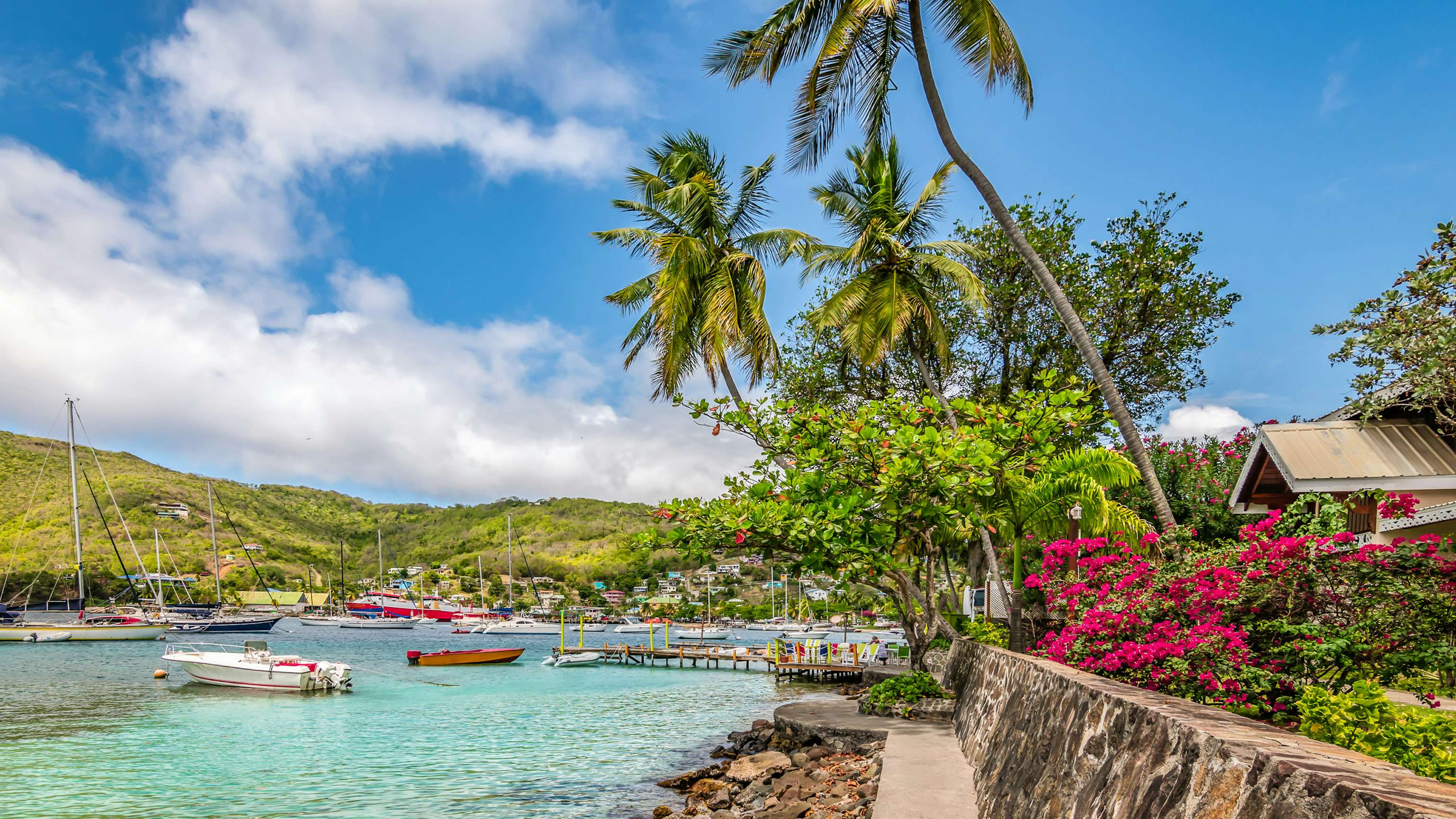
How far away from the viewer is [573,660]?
45969mm

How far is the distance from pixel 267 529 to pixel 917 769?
138007 mm

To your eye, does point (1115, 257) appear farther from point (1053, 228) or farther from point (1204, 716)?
point (1204, 716)

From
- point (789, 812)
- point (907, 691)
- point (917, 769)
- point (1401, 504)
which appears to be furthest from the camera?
point (907, 691)

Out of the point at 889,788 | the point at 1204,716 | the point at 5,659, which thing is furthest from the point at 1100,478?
the point at 5,659

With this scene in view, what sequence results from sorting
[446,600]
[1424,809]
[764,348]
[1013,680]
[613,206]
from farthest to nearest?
1. [446,600]
2. [613,206]
3. [764,348]
4. [1013,680]
5. [1424,809]

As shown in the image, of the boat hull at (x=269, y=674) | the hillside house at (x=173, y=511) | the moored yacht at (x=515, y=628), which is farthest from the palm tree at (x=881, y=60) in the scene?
the hillside house at (x=173, y=511)

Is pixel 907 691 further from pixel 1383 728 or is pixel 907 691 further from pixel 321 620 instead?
pixel 321 620

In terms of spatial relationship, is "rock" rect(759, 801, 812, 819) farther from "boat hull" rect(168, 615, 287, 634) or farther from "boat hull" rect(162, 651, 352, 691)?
"boat hull" rect(168, 615, 287, 634)

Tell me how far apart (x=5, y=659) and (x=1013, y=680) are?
196 feet

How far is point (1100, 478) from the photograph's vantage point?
12.6 m

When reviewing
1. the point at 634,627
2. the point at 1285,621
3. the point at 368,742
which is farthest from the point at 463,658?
the point at 634,627

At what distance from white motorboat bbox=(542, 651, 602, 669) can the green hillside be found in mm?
6147

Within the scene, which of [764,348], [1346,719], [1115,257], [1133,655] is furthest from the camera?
[764,348]

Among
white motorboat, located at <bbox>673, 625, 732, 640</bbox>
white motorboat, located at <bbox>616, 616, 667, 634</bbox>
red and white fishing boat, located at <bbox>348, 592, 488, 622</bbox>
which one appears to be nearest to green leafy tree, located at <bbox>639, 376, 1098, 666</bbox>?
white motorboat, located at <bbox>673, 625, 732, 640</bbox>
